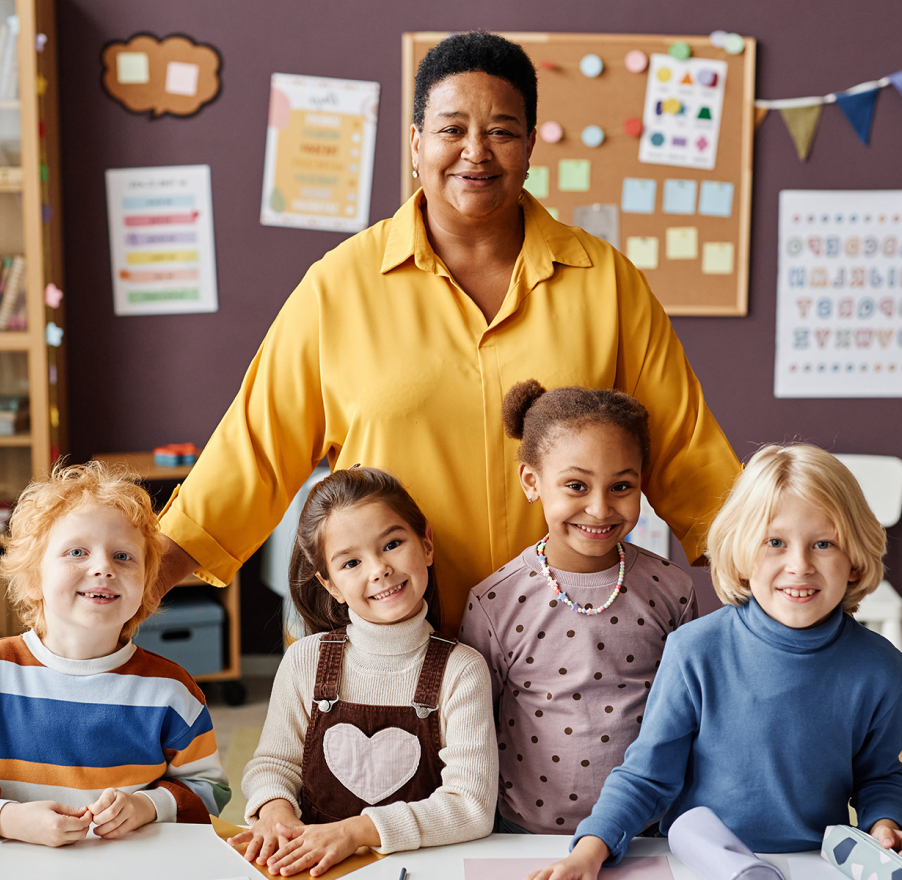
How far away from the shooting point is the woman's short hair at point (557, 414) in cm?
128

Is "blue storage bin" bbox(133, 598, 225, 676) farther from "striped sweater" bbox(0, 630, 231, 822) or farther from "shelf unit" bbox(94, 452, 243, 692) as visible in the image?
"striped sweater" bbox(0, 630, 231, 822)

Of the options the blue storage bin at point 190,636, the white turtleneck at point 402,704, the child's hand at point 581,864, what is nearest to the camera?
the child's hand at point 581,864

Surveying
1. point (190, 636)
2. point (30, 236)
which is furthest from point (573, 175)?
point (190, 636)

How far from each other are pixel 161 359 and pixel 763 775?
9.30 ft

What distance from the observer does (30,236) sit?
3000 mm

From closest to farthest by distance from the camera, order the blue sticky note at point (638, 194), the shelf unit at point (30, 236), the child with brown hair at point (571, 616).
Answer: the child with brown hair at point (571, 616)
the shelf unit at point (30, 236)
the blue sticky note at point (638, 194)

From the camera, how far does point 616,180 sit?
11.1 feet

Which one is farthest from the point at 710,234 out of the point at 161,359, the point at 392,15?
the point at 161,359

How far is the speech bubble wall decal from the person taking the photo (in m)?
3.27

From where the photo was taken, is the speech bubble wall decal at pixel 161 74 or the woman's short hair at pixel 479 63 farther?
the speech bubble wall decal at pixel 161 74

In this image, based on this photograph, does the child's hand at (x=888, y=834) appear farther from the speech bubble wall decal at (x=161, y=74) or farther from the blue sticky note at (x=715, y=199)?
the speech bubble wall decal at (x=161, y=74)

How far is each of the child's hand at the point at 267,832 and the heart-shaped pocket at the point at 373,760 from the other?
85 mm

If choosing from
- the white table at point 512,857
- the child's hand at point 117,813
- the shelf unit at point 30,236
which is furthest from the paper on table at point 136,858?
the shelf unit at point 30,236

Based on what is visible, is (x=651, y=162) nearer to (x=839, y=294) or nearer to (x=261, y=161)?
(x=839, y=294)
